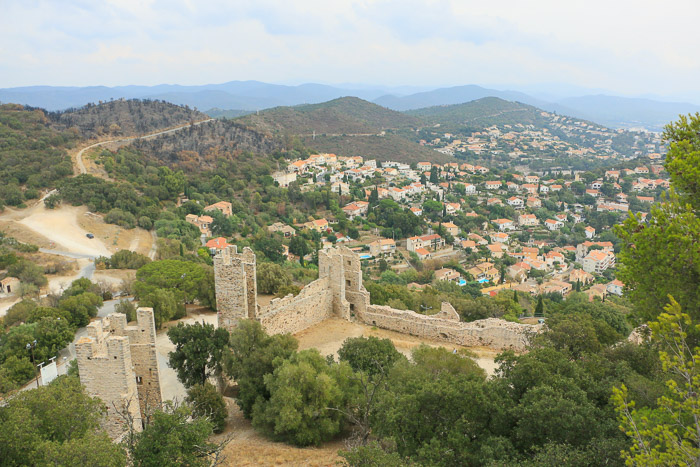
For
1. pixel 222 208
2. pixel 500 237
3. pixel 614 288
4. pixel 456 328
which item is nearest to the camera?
pixel 456 328

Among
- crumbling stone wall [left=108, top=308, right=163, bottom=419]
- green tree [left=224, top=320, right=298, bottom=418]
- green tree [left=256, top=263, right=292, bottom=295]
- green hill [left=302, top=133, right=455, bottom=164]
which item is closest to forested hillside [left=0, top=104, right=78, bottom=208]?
green tree [left=256, top=263, right=292, bottom=295]

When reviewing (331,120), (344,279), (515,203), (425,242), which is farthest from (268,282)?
(331,120)

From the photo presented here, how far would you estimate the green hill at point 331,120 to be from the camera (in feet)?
360

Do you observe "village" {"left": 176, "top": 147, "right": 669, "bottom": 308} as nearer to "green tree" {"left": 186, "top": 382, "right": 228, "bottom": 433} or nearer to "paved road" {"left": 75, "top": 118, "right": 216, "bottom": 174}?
"paved road" {"left": 75, "top": 118, "right": 216, "bottom": 174}

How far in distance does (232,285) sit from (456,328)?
8213mm

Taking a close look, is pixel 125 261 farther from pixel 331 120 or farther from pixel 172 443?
pixel 331 120

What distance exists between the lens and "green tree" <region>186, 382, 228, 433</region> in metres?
12.3

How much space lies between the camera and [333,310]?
63.3 feet

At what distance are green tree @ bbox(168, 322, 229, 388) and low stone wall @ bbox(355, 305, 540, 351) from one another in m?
6.72

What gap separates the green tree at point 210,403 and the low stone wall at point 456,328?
759cm

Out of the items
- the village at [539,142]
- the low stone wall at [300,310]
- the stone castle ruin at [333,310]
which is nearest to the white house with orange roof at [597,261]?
the stone castle ruin at [333,310]

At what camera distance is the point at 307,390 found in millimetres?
11766

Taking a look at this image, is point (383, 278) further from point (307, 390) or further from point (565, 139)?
point (565, 139)

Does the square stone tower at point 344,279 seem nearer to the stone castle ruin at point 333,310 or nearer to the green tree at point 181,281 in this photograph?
the stone castle ruin at point 333,310
